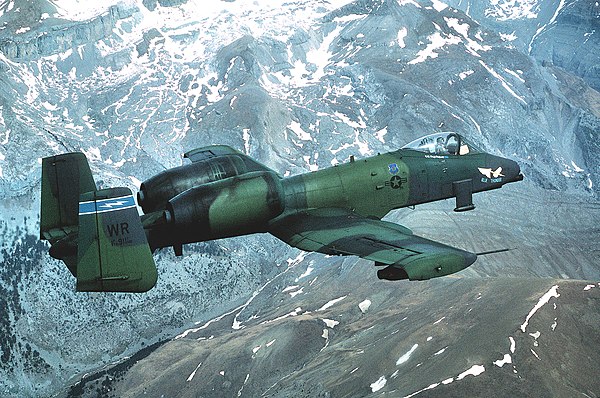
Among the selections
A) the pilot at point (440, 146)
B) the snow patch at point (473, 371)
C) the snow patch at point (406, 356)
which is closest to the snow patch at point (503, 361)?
the snow patch at point (473, 371)

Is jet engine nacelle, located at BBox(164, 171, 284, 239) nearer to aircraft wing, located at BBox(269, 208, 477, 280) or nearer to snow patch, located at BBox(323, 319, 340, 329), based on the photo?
aircraft wing, located at BBox(269, 208, 477, 280)

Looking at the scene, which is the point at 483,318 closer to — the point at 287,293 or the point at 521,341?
the point at 521,341

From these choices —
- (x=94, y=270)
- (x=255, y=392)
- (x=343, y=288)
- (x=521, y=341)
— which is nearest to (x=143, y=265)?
(x=94, y=270)

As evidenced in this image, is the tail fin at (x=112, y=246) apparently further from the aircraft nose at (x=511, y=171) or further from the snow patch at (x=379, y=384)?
the snow patch at (x=379, y=384)

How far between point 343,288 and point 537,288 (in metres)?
70.5

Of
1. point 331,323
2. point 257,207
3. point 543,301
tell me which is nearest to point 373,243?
point 257,207

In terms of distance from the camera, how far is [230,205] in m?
32.1

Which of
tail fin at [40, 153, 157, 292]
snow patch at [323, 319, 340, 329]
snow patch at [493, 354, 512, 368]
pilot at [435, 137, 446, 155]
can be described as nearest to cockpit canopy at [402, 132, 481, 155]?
pilot at [435, 137, 446, 155]

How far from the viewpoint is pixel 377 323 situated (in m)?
130

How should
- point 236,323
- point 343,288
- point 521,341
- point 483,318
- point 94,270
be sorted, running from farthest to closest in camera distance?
point 236,323 < point 343,288 < point 483,318 < point 521,341 < point 94,270

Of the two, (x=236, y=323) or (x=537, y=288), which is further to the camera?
(x=236, y=323)

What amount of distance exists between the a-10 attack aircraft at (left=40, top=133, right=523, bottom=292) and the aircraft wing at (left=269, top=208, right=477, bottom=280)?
5 cm

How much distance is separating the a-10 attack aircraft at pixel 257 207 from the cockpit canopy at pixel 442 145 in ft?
0.19

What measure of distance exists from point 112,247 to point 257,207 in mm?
9641
